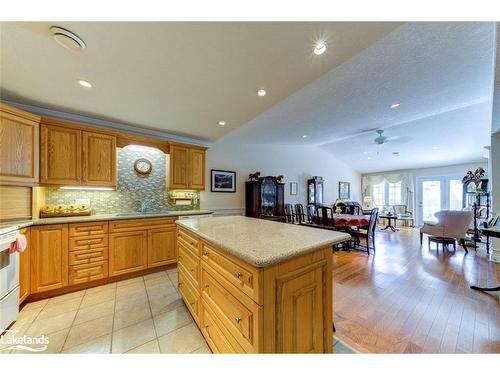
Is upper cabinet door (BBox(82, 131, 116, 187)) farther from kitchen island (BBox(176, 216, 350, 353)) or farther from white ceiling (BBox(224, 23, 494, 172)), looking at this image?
white ceiling (BBox(224, 23, 494, 172))

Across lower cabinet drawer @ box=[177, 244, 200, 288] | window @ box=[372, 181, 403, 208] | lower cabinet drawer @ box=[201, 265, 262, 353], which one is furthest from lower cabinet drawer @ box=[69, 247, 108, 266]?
window @ box=[372, 181, 403, 208]

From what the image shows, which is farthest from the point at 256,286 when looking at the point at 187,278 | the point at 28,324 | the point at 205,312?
the point at 28,324

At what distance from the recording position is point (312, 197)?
6.53 meters

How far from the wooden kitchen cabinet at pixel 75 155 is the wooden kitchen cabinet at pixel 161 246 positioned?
1031 mm

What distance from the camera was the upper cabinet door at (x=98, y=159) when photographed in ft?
8.64

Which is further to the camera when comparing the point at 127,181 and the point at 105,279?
the point at 127,181

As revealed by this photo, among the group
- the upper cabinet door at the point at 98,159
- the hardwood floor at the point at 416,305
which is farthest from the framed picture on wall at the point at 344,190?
the upper cabinet door at the point at 98,159

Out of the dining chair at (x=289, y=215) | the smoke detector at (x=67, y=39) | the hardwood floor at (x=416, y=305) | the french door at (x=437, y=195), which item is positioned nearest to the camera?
the smoke detector at (x=67, y=39)

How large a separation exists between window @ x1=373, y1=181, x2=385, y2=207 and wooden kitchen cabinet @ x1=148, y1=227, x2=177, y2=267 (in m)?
9.02

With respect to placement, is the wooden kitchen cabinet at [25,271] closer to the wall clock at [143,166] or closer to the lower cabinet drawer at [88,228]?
the lower cabinet drawer at [88,228]

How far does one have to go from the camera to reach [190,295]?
180cm

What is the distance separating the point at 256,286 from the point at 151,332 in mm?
1435

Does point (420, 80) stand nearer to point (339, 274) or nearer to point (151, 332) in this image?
point (339, 274)
